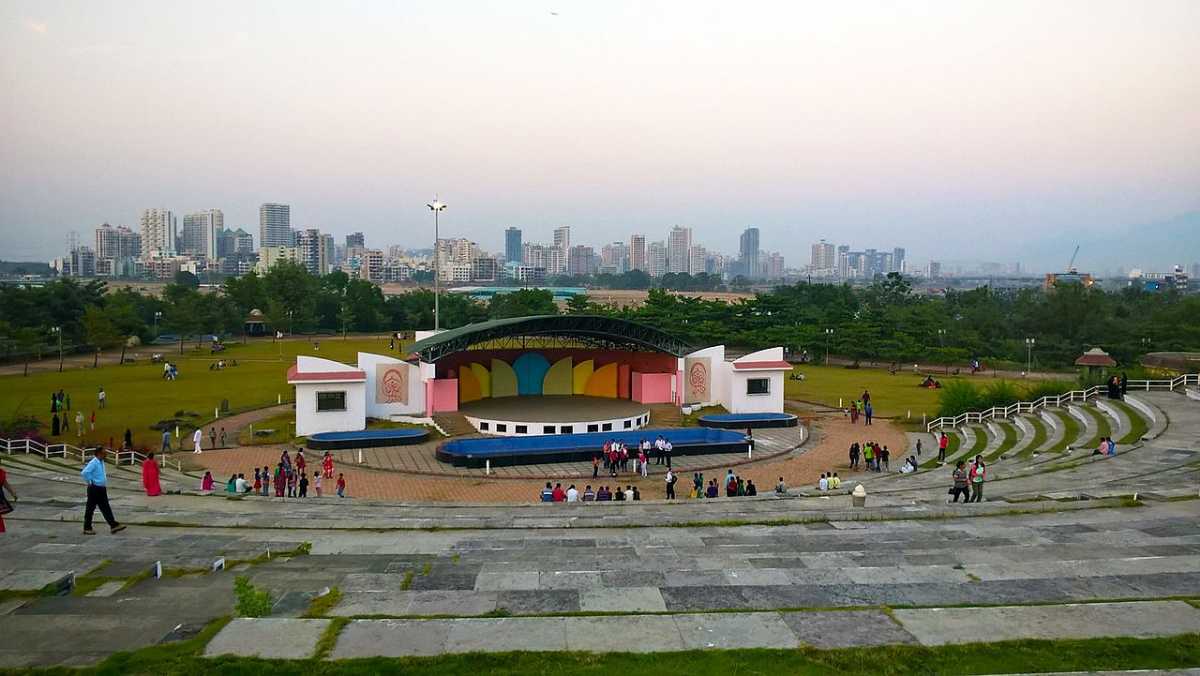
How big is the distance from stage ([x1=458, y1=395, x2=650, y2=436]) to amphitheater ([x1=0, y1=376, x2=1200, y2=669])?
15.1 meters

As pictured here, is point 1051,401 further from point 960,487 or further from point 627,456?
point 960,487

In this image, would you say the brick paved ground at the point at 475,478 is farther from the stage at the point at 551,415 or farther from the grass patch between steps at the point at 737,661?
the grass patch between steps at the point at 737,661

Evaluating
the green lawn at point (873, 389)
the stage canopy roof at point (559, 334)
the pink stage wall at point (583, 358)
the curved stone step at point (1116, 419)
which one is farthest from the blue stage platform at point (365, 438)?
the curved stone step at point (1116, 419)

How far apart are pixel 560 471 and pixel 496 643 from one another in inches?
789

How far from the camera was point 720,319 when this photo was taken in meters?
73.1

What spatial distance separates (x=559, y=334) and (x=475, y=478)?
14.1 m

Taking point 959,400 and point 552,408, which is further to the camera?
point 552,408

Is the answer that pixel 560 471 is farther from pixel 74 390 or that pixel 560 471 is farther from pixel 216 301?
pixel 216 301

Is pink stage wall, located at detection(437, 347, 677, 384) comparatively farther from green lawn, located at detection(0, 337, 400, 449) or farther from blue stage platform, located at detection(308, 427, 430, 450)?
green lawn, located at detection(0, 337, 400, 449)

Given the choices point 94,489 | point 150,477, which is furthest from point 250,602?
point 150,477

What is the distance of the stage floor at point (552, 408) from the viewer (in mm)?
36406

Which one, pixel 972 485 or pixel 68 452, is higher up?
pixel 972 485

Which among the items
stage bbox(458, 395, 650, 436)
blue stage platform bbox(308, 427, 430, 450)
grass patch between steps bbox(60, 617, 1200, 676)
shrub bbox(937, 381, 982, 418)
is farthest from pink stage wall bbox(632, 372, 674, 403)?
grass patch between steps bbox(60, 617, 1200, 676)

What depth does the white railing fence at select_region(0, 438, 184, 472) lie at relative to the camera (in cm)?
2670
